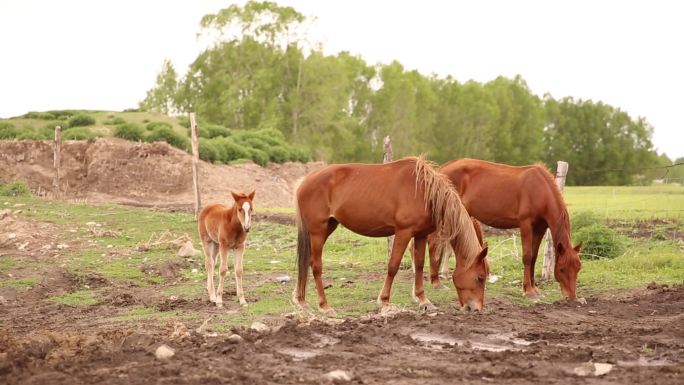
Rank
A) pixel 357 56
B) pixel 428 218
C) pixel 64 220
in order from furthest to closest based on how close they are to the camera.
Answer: pixel 357 56 < pixel 64 220 < pixel 428 218

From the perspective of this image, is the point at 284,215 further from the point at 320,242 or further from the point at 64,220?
the point at 320,242

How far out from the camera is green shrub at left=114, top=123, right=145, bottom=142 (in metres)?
40.2

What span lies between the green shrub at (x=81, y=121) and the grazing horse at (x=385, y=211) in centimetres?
3400

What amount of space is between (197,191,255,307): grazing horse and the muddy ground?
6.67 feet

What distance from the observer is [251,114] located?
64.0 meters

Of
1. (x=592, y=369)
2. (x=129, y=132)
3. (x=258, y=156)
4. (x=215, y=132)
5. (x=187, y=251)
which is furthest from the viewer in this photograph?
(x=215, y=132)

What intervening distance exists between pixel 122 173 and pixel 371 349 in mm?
30313

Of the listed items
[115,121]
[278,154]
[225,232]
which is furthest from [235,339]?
[278,154]

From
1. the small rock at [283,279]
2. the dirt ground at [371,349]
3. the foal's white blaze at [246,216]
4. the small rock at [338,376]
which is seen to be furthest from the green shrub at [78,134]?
the small rock at [338,376]

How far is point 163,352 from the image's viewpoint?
7.31 metres

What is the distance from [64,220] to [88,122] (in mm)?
22556

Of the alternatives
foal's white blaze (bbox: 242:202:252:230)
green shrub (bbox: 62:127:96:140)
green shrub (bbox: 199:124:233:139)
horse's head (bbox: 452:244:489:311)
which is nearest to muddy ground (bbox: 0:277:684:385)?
horse's head (bbox: 452:244:489:311)

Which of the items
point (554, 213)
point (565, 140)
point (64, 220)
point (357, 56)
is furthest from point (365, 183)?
point (565, 140)

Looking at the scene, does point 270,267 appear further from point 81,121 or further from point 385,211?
point 81,121
